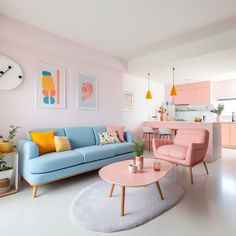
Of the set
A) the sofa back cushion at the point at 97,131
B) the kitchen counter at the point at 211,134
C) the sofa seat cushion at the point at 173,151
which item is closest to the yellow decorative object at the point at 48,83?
the sofa back cushion at the point at 97,131

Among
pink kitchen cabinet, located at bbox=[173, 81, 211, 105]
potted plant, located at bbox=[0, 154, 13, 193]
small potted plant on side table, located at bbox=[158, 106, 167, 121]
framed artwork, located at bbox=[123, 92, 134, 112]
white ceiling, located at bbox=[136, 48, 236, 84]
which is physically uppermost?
white ceiling, located at bbox=[136, 48, 236, 84]

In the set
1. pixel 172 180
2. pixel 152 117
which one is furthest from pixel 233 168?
pixel 152 117

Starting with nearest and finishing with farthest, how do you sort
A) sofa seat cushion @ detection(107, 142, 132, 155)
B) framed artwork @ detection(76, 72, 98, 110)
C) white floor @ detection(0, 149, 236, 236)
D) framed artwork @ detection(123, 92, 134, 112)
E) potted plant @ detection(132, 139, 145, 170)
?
white floor @ detection(0, 149, 236, 236), potted plant @ detection(132, 139, 145, 170), sofa seat cushion @ detection(107, 142, 132, 155), framed artwork @ detection(76, 72, 98, 110), framed artwork @ detection(123, 92, 134, 112)

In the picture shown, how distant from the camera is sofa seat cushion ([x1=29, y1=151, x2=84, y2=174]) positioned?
7.30ft

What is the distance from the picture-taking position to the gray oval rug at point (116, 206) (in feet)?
5.35

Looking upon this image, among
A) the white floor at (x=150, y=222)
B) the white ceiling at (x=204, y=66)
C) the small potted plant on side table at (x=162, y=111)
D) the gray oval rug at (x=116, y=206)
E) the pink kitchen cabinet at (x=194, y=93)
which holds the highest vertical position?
the white ceiling at (x=204, y=66)

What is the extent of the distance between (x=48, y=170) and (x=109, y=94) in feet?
8.67

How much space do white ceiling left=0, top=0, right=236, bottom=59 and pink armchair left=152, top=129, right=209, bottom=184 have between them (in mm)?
1916

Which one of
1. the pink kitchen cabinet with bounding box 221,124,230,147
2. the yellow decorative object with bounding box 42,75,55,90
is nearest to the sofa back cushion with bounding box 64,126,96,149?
the yellow decorative object with bounding box 42,75,55,90

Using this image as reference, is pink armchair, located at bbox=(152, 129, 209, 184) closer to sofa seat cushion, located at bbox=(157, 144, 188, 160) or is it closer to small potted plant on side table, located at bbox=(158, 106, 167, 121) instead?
sofa seat cushion, located at bbox=(157, 144, 188, 160)

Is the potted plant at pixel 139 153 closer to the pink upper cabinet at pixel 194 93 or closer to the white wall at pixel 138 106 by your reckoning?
the white wall at pixel 138 106

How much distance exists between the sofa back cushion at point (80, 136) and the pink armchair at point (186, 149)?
138 cm

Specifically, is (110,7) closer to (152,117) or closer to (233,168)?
(233,168)

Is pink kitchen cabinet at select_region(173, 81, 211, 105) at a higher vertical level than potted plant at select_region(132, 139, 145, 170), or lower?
higher
